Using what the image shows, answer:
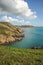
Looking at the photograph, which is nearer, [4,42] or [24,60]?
[24,60]

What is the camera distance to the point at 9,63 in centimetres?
1270

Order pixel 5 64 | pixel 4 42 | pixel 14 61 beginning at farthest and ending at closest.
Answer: pixel 4 42 < pixel 14 61 < pixel 5 64

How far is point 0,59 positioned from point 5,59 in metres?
0.52

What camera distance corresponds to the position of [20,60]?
13.7 metres

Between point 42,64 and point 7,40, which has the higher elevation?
point 42,64

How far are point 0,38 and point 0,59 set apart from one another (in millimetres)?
69012

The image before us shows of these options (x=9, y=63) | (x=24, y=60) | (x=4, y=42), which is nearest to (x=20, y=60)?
(x=24, y=60)

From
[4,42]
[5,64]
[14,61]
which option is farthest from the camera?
[4,42]

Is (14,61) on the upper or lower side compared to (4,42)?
upper

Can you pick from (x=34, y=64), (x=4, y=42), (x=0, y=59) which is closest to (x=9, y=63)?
(x=0, y=59)

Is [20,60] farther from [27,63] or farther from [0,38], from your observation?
[0,38]

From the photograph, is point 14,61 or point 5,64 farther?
point 14,61

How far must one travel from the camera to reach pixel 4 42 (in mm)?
81438

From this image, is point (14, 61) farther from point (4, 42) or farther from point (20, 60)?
point (4, 42)
